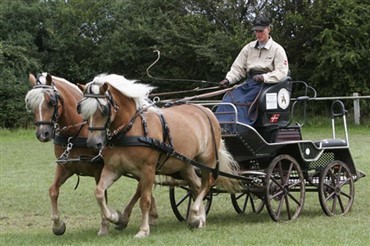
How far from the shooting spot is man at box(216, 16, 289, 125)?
8031mm

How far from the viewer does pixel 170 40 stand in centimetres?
2720

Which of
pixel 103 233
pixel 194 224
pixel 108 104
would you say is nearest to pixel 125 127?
pixel 108 104

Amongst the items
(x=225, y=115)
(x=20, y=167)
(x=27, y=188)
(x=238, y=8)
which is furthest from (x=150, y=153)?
(x=238, y=8)

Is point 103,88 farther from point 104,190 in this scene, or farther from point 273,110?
point 273,110

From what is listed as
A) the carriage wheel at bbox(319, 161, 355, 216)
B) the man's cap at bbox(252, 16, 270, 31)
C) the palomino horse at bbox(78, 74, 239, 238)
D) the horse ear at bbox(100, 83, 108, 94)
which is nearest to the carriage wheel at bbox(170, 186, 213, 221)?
the palomino horse at bbox(78, 74, 239, 238)

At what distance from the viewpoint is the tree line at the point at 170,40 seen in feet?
78.0

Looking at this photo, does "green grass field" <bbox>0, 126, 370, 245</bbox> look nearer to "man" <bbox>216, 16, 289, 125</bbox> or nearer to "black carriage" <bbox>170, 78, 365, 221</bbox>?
"black carriage" <bbox>170, 78, 365, 221</bbox>

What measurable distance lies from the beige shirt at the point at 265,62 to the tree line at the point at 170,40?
48.9 ft

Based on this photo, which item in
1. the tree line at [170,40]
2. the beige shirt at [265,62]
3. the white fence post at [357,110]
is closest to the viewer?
the beige shirt at [265,62]

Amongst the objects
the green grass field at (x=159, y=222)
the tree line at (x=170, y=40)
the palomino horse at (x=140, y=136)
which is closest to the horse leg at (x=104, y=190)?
the palomino horse at (x=140, y=136)

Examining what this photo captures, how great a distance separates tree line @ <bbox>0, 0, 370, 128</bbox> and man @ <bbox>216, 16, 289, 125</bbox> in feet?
49.3

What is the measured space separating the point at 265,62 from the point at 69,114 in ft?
7.91

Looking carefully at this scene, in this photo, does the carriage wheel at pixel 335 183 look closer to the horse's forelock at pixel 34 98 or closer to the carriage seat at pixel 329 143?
the carriage seat at pixel 329 143

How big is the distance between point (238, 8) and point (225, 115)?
1910 centimetres
